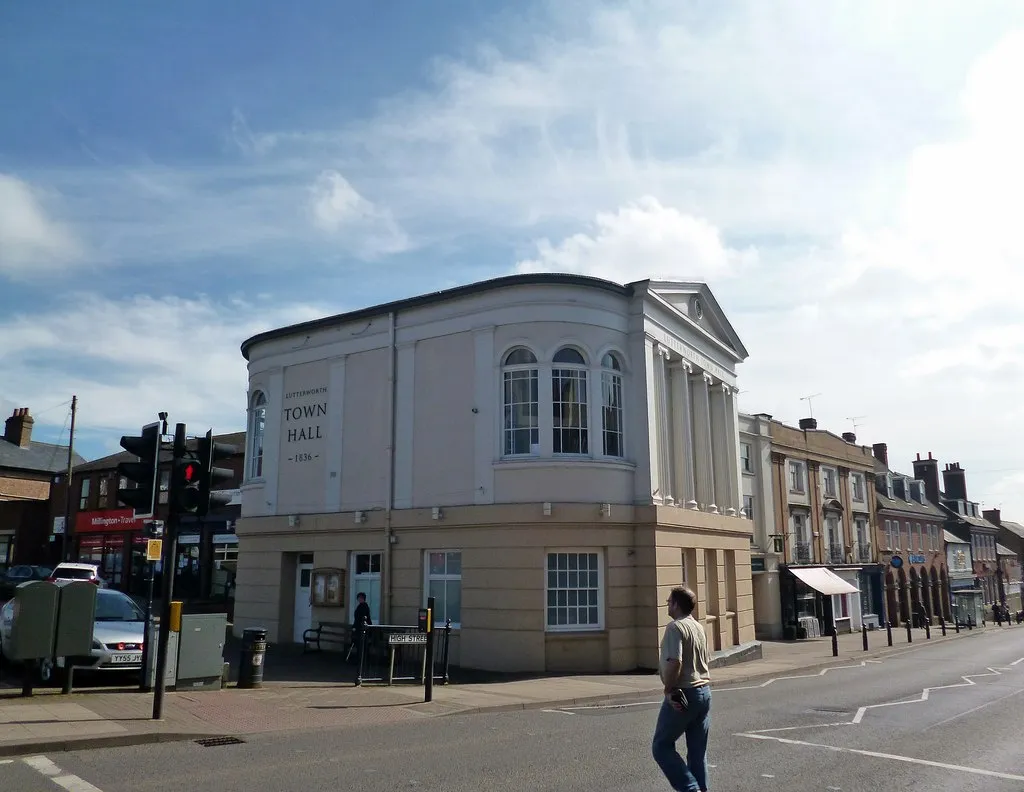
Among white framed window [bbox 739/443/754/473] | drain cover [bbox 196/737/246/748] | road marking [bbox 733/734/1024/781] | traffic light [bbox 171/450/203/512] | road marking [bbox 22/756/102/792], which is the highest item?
white framed window [bbox 739/443/754/473]

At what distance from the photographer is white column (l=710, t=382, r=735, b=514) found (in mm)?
24516

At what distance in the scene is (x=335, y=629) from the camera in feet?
65.8

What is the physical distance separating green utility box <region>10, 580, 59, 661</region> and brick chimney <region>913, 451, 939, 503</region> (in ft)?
195

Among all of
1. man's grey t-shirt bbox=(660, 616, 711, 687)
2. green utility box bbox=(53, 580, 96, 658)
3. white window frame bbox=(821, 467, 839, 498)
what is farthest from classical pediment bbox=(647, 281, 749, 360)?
white window frame bbox=(821, 467, 839, 498)

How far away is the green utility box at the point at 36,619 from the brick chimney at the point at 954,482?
65719 mm

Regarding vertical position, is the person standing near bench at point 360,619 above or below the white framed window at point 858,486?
below

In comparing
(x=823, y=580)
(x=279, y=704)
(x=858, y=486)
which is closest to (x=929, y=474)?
(x=858, y=486)

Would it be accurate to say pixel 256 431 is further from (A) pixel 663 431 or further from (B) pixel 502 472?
(A) pixel 663 431

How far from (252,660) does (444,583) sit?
5774 millimetres

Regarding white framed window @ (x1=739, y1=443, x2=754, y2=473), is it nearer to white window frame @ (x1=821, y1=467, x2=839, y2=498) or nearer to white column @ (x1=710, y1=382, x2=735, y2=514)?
white window frame @ (x1=821, y1=467, x2=839, y2=498)

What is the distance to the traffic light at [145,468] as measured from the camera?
34.1ft

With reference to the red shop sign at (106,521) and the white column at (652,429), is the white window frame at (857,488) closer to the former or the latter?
the white column at (652,429)

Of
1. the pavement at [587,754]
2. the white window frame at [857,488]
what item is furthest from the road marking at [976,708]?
the white window frame at [857,488]

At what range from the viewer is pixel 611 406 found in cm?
1909
